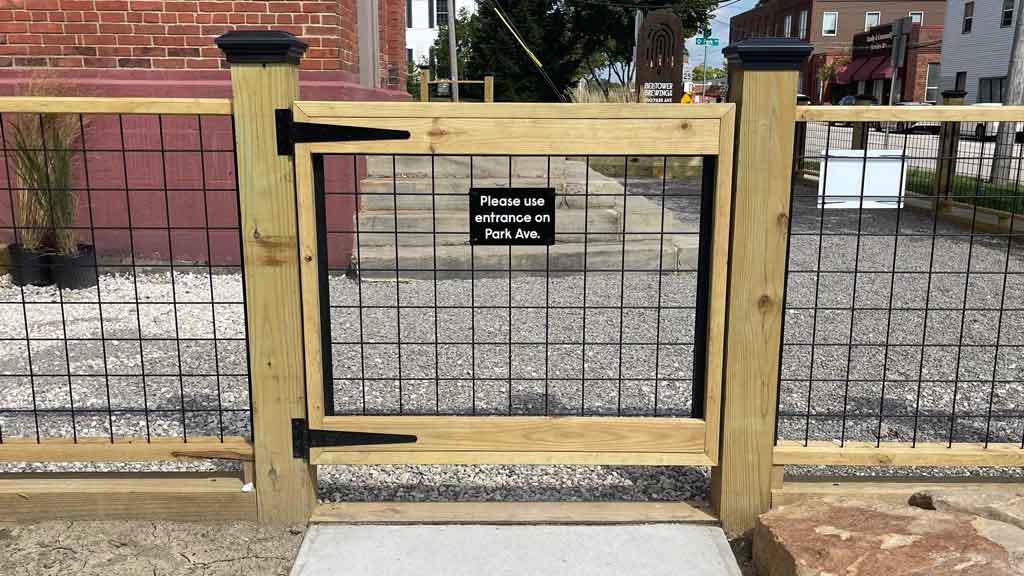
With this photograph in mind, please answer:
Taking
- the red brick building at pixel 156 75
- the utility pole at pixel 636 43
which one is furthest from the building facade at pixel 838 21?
the red brick building at pixel 156 75

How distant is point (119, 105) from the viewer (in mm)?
2996

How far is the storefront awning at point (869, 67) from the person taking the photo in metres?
50.4

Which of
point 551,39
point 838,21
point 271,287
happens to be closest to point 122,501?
point 271,287

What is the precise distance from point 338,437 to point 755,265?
65.2 inches

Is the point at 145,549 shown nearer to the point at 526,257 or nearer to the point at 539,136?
the point at 539,136

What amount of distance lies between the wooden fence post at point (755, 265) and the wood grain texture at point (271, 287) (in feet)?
5.13

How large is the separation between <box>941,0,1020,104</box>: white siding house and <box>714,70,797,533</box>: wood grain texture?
121 feet

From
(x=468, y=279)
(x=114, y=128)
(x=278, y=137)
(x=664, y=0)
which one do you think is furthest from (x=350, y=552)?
(x=664, y=0)

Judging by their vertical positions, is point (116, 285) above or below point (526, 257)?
below

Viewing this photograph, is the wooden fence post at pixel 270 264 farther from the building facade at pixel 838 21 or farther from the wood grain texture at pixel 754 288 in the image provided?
the building facade at pixel 838 21

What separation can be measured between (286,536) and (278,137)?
1.49 metres

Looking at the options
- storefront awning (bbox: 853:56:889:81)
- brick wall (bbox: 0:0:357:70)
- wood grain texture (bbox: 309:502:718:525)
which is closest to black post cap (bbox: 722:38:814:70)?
wood grain texture (bbox: 309:502:718:525)

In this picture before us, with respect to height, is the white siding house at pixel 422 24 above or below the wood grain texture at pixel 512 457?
above

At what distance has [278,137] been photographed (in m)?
2.95
